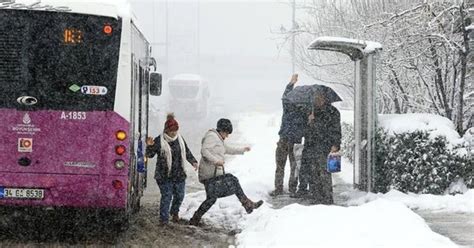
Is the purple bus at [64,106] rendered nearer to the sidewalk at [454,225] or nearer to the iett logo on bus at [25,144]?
the iett logo on bus at [25,144]

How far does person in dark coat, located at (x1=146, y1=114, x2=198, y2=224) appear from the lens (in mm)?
11430

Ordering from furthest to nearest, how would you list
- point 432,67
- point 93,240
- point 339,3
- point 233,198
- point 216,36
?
point 216,36 → point 339,3 → point 432,67 → point 233,198 → point 93,240

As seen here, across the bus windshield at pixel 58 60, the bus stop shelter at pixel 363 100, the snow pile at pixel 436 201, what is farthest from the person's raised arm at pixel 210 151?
the bus stop shelter at pixel 363 100

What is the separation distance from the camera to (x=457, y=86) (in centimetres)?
1535

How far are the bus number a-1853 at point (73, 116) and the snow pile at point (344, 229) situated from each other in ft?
8.02

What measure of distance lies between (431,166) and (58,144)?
606cm

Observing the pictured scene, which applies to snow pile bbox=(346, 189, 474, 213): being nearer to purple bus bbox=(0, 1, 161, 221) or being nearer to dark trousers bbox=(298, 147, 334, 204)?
dark trousers bbox=(298, 147, 334, 204)

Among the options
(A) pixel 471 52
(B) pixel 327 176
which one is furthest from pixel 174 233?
(A) pixel 471 52

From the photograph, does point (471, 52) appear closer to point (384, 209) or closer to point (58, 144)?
point (384, 209)

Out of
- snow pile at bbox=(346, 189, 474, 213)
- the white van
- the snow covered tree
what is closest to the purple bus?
snow pile at bbox=(346, 189, 474, 213)

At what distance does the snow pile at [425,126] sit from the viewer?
12750 millimetres

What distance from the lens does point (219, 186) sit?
37.3 feet

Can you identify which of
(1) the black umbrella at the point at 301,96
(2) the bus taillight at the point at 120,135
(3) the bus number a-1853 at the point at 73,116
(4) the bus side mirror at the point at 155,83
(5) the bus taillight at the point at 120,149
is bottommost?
(5) the bus taillight at the point at 120,149

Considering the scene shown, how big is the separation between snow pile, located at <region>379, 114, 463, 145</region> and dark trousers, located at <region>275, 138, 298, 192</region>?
1.88 meters
